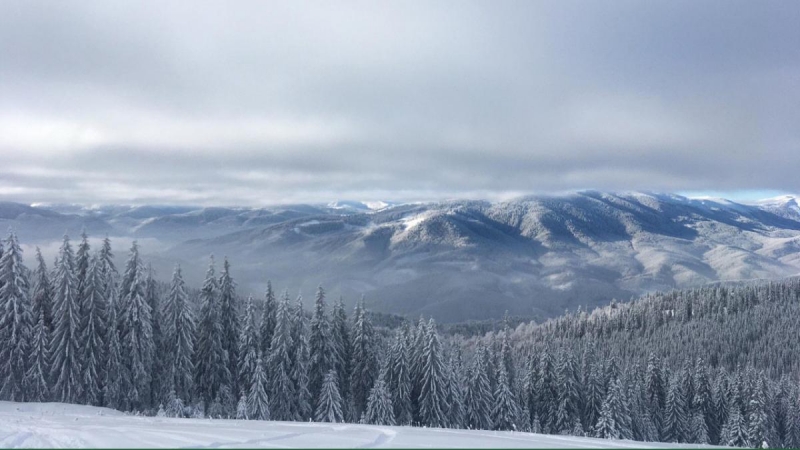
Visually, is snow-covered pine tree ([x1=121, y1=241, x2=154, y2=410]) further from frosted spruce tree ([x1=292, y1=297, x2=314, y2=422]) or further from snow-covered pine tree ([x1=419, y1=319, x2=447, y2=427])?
snow-covered pine tree ([x1=419, y1=319, x2=447, y2=427])

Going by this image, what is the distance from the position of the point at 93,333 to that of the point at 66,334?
1987 millimetres

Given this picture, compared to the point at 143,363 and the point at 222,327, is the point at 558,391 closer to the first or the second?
the point at 222,327

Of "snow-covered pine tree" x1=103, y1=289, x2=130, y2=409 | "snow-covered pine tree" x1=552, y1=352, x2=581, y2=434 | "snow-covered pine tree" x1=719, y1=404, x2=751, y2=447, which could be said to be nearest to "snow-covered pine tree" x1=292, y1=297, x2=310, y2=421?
"snow-covered pine tree" x1=103, y1=289, x2=130, y2=409

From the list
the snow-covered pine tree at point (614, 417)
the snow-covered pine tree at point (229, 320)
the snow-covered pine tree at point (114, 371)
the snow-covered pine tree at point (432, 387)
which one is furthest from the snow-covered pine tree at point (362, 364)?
the snow-covered pine tree at point (614, 417)

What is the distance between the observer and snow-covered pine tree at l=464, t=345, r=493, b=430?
57.5 metres

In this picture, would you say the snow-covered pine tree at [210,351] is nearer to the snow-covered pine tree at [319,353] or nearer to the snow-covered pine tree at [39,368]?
the snow-covered pine tree at [319,353]

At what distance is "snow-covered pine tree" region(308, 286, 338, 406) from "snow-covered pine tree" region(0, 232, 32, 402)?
25034 millimetres

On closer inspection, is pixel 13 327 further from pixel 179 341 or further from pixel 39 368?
pixel 179 341

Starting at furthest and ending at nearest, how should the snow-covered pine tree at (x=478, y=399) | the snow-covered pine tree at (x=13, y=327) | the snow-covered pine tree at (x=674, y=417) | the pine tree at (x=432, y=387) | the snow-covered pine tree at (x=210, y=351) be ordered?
the snow-covered pine tree at (x=674, y=417) → the snow-covered pine tree at (x=478, y=399) → the pine tree at (x=432, y=387) → the snow-covered pine tree at (x=210, y=351) → the snow-covered pine tree at (x=13, y=327)

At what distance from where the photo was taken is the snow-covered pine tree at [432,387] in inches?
2020

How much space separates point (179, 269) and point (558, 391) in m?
51.2

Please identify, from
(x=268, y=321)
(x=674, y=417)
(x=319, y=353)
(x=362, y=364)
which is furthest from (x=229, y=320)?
(x=674, y=417)

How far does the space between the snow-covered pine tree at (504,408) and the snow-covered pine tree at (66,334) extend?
43465 millimetres

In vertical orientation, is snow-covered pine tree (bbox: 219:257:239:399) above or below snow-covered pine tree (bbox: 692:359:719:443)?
above
